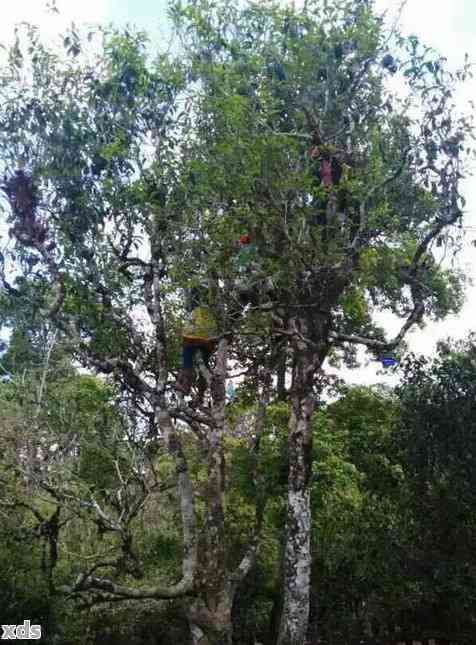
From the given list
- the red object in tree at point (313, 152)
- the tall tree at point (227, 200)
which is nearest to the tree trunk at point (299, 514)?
the tall tree at point (227, 200)

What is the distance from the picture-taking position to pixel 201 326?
7840 mm

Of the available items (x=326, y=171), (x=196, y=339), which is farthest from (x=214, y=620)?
(x=326, y=171)

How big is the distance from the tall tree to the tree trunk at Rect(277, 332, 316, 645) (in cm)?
2

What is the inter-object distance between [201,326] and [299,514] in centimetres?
239

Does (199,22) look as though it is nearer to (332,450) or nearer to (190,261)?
(190,261)

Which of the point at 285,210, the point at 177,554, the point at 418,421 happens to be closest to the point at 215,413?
the point at 285,210

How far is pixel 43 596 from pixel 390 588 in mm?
5207

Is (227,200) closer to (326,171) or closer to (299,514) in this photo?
(326,171)

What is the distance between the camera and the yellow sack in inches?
303

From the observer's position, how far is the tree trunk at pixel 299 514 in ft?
22.7

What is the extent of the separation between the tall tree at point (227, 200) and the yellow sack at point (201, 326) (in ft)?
0.49

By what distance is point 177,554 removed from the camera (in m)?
11.8

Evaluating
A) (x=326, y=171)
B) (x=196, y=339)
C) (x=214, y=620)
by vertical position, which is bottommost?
(x=214, y=620)

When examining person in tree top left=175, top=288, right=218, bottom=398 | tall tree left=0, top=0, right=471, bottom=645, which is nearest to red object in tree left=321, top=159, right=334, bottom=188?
tall tree left=0, top=0, right=471, bottom=645
